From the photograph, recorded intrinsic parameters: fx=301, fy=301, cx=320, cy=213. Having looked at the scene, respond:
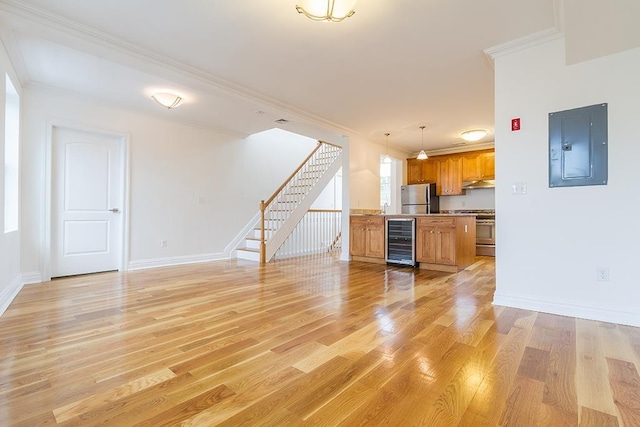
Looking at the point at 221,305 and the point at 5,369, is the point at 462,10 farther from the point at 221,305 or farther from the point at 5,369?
the point at 5,369

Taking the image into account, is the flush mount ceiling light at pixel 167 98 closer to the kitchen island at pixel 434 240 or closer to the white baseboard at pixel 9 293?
the white baseboard at pixel 9 293

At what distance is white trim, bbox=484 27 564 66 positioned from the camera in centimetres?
270

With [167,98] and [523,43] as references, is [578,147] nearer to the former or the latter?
[523,43]

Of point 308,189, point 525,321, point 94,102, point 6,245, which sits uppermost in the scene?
point 94,102

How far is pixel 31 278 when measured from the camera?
3.79 m

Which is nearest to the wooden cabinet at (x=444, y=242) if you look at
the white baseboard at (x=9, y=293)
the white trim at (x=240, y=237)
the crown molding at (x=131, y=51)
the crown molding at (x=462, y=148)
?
the crown molding at (x=462, y=148)

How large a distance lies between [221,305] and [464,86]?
3892 mm

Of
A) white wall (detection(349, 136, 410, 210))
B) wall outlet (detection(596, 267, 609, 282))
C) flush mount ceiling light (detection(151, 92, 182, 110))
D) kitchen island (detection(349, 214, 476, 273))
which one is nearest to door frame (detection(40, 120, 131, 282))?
flush mount ceiling light (detection(151, 92, 182, 110))

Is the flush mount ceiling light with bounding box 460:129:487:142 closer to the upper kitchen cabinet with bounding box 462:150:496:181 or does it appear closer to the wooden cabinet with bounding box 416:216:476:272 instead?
the upper kitchen cabinet with bounding box 462:150:496:181

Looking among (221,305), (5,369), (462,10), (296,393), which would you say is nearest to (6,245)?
(5,369)

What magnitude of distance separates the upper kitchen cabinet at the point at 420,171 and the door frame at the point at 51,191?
617 centimetres

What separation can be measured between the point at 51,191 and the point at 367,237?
4841 mm

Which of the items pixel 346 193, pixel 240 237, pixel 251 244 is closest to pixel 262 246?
pixel 251 244

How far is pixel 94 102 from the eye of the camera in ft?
14.2
